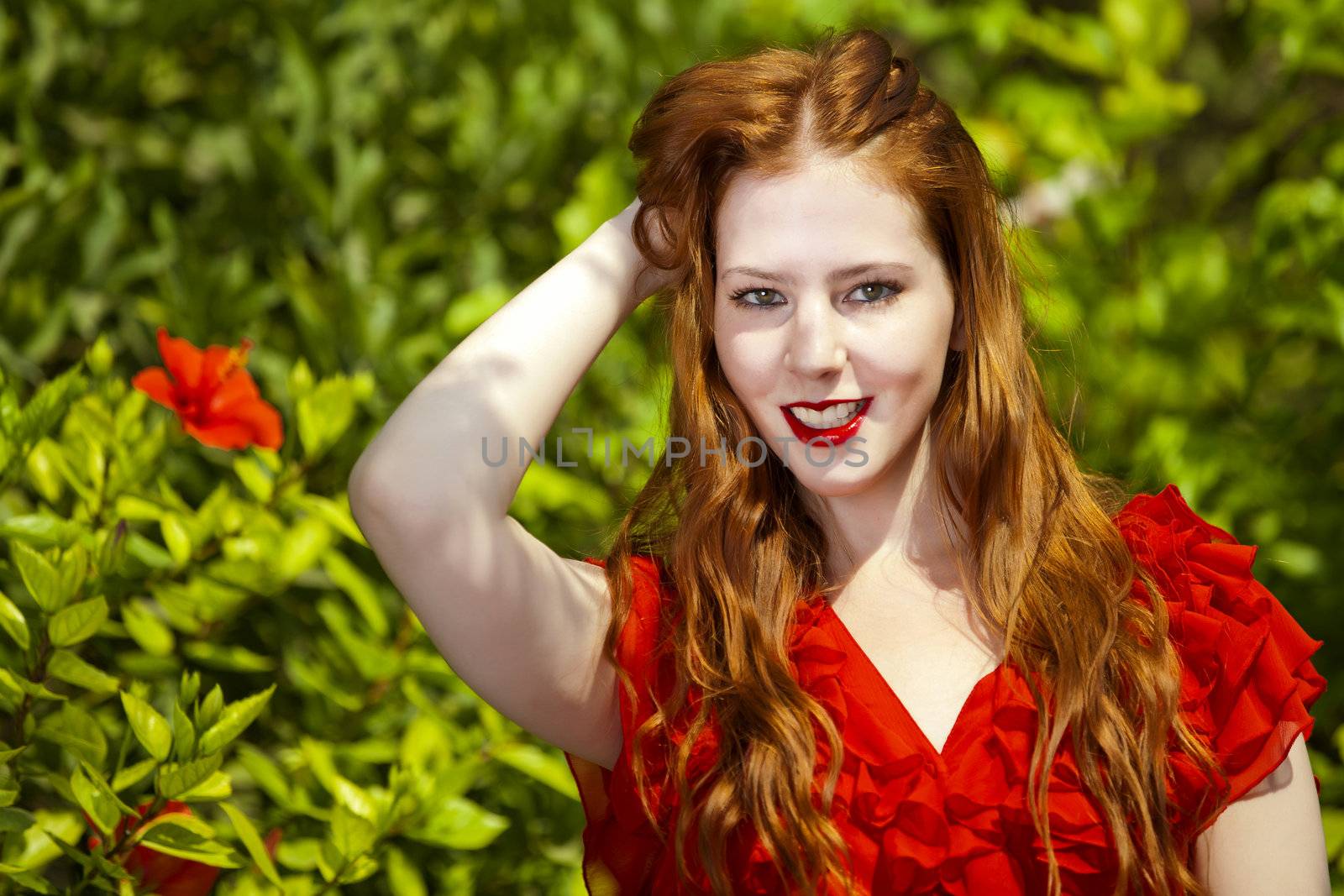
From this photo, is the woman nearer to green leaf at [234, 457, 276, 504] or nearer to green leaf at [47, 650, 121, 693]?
green leaf at [47, 650, 121, 693]

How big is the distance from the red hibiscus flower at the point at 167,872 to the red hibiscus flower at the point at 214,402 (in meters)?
0.50

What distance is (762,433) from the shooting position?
4.91 ft

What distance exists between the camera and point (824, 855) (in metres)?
1.36

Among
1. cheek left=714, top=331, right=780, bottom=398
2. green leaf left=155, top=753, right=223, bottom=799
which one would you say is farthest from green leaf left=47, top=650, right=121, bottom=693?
cheek left=714, top=331, right=780, bottom=398

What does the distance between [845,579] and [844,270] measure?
1.21ft

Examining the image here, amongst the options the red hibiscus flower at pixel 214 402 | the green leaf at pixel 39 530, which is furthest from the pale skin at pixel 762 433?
the red hibiscus flower at pixel 214 402

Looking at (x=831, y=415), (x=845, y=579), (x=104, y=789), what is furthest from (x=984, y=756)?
(x=104, y=789)

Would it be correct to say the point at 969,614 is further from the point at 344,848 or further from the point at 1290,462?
the point at 1290,462

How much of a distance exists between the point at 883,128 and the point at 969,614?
53 cm

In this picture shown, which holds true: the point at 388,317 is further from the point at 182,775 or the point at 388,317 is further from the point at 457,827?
the point at 182,775

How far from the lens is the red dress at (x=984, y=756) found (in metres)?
1.36

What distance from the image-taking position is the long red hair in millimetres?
1370

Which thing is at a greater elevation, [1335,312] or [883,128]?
[883,128]

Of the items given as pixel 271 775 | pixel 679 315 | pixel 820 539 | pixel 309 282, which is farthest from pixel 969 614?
pixel 309 282
